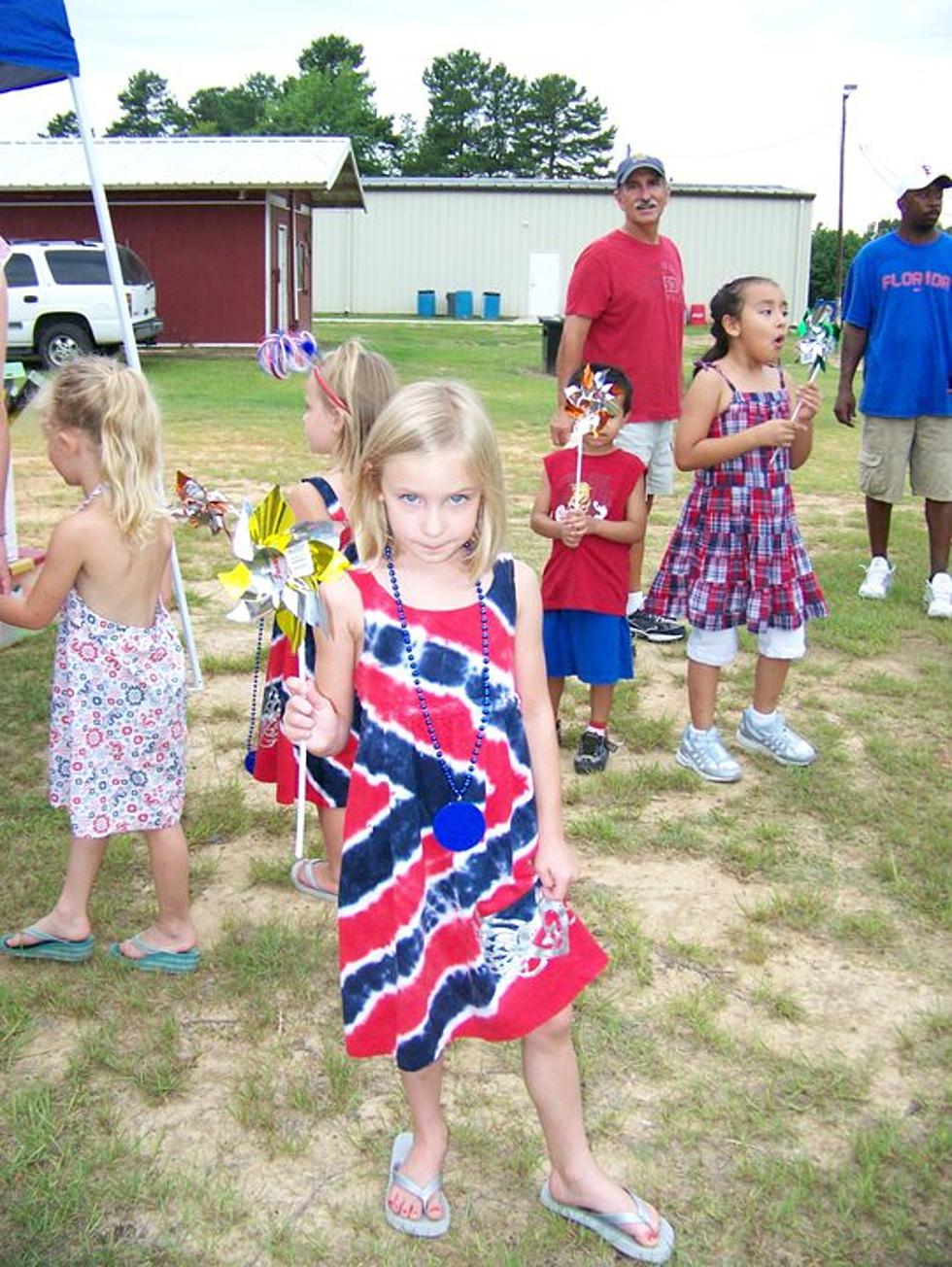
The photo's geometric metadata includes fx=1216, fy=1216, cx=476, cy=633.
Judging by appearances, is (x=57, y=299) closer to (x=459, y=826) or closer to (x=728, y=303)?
(x=728, y=303)

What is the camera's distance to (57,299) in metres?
17.3

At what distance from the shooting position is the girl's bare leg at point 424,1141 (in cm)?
214

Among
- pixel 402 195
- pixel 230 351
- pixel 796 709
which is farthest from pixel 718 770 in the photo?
pixel 402 195

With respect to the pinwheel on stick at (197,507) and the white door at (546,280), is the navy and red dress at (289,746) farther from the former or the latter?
the white door at (546,280)

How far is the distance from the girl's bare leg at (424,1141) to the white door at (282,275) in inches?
873

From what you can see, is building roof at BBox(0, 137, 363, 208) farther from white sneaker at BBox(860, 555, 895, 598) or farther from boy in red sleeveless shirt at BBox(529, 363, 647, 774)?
boy in red sleeveless shirt at BBox(529, 363, 647, 774)

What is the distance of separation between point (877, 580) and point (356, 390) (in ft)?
13.1

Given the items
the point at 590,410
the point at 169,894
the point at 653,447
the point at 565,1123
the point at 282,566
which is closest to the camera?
the point at 282,566

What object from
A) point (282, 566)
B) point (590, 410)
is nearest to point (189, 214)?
point (590, 410)

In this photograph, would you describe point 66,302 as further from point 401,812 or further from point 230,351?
point 401,812

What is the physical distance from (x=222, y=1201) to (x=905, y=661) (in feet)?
13.1

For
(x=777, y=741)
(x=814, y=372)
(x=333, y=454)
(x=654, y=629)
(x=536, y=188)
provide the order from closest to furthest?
1. (x=333, y=454)
2. (x=814, y=372)
3. (x=777, y=741)
4. (x=654, y=629)
5. (x=536, y=188)

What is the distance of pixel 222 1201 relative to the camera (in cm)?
218

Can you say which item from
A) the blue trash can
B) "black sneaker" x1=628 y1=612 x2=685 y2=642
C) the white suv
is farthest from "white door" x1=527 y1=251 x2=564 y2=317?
"black sneaker" x1=628 y1=612 x2=685 y2=642
